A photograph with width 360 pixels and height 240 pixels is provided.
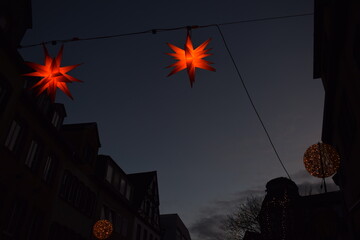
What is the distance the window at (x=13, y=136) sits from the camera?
12.4 meters

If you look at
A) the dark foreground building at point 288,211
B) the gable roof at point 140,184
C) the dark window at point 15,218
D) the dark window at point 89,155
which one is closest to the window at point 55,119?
the dark window at point 89,155

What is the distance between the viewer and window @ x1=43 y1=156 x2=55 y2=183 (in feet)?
51.2

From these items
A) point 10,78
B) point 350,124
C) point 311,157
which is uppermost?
point 10,78

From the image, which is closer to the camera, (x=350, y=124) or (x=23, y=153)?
(x=350, y=124)

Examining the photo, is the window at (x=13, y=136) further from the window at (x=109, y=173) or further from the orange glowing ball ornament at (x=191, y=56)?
the window at (x=109, y=173)

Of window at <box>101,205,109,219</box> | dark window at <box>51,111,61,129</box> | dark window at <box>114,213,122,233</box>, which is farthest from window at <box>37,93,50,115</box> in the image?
dark window at <box>114,213,122,233</box>

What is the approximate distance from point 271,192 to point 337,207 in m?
9.86

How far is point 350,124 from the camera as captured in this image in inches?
389

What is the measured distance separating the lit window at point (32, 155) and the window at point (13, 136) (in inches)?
45.0

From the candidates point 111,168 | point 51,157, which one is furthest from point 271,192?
point 51,157

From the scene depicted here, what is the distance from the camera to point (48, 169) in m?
15.9

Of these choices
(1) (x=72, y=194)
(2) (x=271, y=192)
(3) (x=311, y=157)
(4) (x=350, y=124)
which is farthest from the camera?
(2) (x=271, y=192)

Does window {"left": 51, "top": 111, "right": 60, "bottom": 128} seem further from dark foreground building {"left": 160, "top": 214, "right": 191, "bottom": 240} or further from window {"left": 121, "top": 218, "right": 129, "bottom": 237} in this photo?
dark foreground building {"left": 160, "top": 214, "right": 191, "bottom": 240}

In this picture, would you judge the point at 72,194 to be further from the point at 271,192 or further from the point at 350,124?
the point at 271,192
